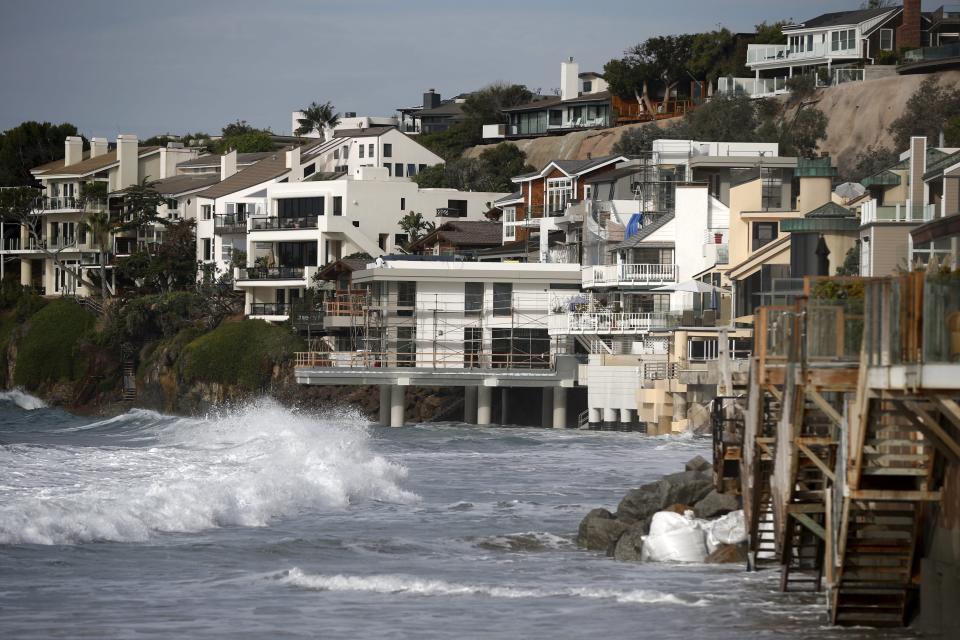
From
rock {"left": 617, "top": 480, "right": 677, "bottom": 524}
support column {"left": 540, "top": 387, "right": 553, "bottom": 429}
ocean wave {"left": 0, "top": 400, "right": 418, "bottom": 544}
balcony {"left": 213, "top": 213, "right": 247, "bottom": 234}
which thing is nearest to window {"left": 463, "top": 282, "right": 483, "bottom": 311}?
support column {"left": 540, "top": 387, "right": 553, "bottom": 429}

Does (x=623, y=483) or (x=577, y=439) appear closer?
(x=623, y=483)

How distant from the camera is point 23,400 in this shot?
103312mm

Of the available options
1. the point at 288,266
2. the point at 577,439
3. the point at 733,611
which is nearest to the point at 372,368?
the point at 577,439

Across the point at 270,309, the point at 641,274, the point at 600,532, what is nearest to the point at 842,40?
the point at 270,309

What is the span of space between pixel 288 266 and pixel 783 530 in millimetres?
73638

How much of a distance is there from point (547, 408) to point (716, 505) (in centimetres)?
4474

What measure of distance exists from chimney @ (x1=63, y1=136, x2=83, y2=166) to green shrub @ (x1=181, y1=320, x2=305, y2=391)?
36.0m

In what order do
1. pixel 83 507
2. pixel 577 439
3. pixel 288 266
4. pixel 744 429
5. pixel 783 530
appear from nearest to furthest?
pixel 783 530
pixel 744 429
pixel 83 507
pixel 577 439
pixel 288 266

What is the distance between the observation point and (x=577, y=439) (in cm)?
6334

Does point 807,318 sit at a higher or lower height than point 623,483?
higher

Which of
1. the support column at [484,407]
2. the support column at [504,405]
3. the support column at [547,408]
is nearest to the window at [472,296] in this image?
the support column at [504,405]

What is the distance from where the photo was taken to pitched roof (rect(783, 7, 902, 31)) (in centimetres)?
11100

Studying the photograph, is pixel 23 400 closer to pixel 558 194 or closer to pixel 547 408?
pixel 558 194

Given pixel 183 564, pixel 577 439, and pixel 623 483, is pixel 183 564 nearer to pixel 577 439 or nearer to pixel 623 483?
pixel 623 483
